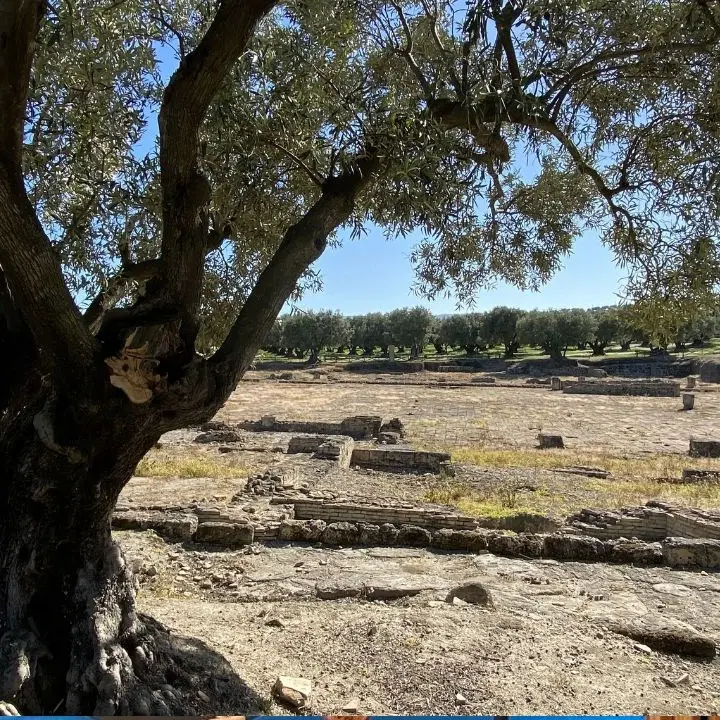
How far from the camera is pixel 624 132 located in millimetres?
6590

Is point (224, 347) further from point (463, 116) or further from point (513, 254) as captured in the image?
point (513, 254)

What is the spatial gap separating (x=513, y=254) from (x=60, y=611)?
20.8 ft

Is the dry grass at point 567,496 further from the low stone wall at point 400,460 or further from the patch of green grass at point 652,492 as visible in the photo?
the low stone wall at point 400,460

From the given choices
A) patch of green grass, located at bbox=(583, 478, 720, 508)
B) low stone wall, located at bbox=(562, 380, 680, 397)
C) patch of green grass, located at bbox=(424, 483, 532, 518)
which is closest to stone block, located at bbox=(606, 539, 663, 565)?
patch of green grass, located at bbox=(424, 483, 532, 518)

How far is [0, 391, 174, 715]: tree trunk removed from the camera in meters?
3.80

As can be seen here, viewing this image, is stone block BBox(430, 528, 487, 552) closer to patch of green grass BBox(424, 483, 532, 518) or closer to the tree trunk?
patch of green grass BBox(424, 483, 532, 518)

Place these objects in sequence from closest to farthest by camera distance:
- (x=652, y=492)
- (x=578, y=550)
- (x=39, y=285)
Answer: (x=39, y=285) → (x=578, y=550) → (x=652, y=492)

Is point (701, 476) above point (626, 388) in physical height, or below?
below

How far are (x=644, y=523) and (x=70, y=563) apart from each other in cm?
1012

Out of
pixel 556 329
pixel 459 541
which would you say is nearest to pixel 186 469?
pixel 459 541

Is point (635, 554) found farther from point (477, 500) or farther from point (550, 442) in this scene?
point (550, 442)

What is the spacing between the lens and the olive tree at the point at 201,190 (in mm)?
3748

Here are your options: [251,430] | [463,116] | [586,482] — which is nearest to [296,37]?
[463,116]

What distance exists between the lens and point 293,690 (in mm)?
4477
